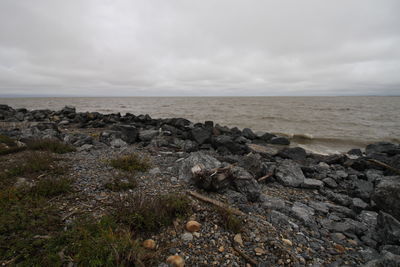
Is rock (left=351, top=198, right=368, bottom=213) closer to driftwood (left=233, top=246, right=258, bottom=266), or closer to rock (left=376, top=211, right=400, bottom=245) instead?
rock (left=376, top=211, right=400, bottom=245)

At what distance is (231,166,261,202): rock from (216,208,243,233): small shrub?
44.2 inches

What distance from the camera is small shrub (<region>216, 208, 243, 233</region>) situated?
10.1 ft

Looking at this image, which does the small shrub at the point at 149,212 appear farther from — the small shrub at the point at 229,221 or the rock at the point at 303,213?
the rock at the point at 303,213

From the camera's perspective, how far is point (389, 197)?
12.8 feet

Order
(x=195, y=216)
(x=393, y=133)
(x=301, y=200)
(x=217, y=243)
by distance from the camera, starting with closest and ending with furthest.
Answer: (x=217, y=243) → (x=195, y=216) → (x=301, y=200) → (x=393, y=133)

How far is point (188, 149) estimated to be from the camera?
8.77 meters

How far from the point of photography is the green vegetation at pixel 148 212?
293 cm

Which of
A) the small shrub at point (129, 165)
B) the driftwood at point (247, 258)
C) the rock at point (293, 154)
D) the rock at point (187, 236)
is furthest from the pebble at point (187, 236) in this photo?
the rock at point (293, 154)

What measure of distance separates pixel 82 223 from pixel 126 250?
1.10 m

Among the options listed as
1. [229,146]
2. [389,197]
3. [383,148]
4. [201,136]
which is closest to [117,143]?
[201,136]

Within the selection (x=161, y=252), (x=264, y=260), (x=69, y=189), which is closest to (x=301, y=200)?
(x=264, y=260)

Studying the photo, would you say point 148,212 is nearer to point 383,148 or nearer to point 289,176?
point 289,176

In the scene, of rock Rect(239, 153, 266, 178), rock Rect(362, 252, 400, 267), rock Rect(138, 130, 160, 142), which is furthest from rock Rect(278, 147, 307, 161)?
rock Rect(138, 130, 160, 142)

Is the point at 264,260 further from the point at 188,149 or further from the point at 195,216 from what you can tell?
the point at 188,149
